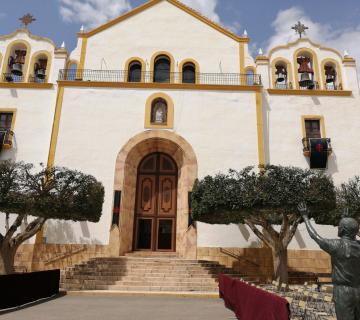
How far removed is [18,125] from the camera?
1950cm

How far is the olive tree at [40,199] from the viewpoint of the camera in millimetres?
12602

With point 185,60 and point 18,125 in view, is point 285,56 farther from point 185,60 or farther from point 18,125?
point 18,125

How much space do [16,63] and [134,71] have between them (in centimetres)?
696

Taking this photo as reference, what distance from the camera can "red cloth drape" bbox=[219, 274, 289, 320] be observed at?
534 centimetres

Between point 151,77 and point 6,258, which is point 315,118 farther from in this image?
point 6,258

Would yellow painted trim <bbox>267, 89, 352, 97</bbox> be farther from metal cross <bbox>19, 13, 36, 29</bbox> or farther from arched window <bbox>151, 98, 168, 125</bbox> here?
metal cross <bbox>19, 13, 36, 29</bbox>

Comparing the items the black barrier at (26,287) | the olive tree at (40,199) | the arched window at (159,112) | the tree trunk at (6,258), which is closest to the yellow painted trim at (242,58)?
the arched window at (159,112)

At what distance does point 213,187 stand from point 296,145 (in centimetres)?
781

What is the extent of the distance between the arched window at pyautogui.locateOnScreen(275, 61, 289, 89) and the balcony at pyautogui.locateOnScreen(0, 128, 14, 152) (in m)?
15.4

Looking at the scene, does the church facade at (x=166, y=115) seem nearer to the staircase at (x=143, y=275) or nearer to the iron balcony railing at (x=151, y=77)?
the iron balcony railing at (x=151, y=77)

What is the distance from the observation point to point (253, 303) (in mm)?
6832

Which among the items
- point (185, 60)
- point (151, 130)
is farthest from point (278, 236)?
point (185, 60)

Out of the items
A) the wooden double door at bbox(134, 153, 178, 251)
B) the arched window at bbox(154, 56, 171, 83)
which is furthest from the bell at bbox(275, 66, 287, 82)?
the wooden double door at bbox(134, 153, 178, 251)

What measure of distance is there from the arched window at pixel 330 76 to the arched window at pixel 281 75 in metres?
2.33
